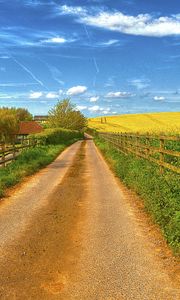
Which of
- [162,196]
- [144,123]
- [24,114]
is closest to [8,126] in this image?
[144,123]

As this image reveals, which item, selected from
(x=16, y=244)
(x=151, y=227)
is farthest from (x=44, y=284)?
(x=151, y=227)

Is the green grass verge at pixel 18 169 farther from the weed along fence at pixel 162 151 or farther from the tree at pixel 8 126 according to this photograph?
the tree at pixel 8 126

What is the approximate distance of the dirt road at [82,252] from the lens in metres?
5.88

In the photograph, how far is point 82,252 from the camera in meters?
7.62

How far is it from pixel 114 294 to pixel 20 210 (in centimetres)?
633

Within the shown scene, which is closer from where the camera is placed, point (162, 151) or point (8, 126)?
point (162, 151)

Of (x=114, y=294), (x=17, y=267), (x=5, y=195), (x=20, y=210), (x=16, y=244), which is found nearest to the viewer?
(x=114, y=294)

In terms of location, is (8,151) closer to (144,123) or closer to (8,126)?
(8,126)

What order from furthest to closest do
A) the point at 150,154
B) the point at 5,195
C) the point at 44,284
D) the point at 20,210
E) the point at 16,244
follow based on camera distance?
the point at 150,154 < the point at 5,195 < the point at 20,210 < the point at 16,244 < the point at 44,284

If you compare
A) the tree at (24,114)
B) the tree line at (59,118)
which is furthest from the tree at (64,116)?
the tree at (24,114)

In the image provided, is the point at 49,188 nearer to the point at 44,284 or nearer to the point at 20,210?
the point at 20,210

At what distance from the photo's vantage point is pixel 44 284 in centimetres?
611

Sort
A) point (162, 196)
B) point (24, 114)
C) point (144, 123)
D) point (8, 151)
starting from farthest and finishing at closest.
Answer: point (24, 114)
point (144, 123)
point (8, 151)
point (162, 196)

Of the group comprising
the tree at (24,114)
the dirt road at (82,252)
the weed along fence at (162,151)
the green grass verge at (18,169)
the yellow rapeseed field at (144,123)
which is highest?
the tree at (24,114)
